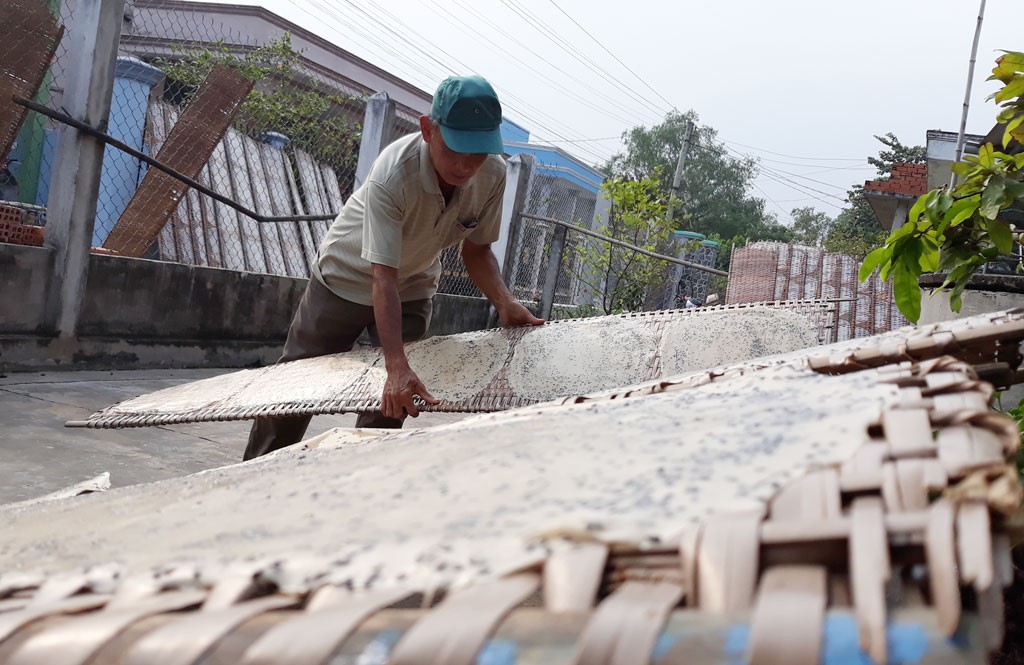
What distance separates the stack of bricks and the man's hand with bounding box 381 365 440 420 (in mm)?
2786

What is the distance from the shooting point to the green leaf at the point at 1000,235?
164 cm

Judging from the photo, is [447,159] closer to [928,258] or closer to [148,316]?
[928,258]

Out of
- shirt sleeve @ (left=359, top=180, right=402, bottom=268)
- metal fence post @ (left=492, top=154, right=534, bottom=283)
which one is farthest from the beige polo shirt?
metal fence post @ (left=492, top=154, right=534, bottom=283)

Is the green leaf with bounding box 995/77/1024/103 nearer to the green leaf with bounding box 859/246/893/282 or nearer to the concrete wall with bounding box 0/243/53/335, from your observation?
the green leaf with bounding box 859/246/893/282

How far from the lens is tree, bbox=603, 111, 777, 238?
48.8 meters

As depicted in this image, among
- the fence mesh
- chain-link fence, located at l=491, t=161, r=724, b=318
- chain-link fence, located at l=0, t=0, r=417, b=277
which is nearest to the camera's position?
chain-link fence, located at l=0, t=0, r=417, b=277

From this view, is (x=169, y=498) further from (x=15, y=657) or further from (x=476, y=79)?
(x=476, y=79)

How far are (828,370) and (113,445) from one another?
10.1 feet

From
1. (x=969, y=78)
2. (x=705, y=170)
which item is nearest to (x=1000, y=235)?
(x=969, y=78)

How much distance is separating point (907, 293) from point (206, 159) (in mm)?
5202

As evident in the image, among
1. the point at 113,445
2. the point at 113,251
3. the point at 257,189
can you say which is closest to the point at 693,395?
the point at 113,445

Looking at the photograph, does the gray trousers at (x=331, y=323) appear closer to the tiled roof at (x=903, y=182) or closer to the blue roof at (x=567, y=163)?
the tiled roof at (x=903, y=182)

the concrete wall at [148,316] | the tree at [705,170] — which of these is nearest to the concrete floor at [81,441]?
the concrete wall at [148,316]

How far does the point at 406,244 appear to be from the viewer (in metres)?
3.12
